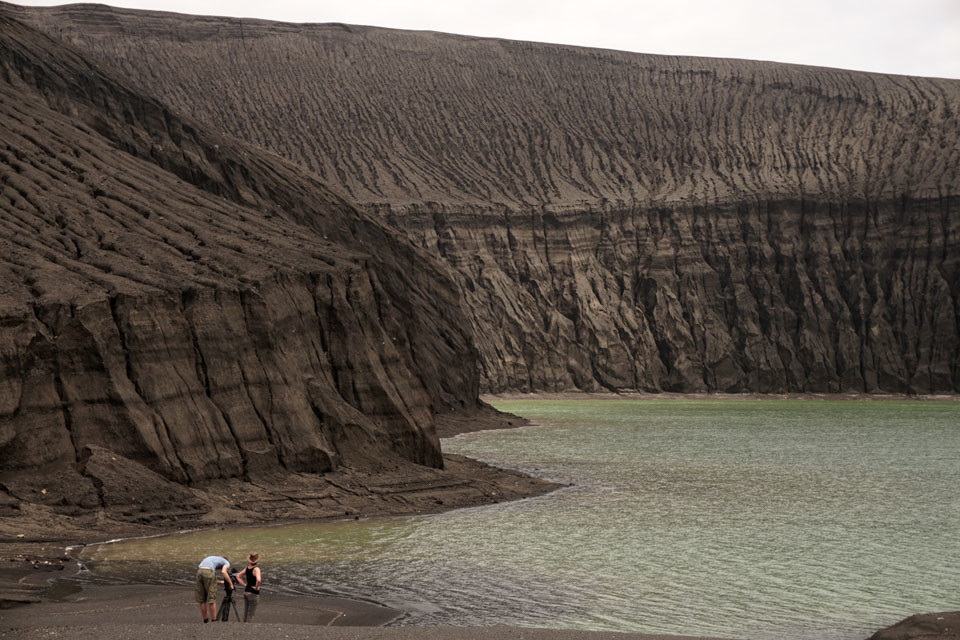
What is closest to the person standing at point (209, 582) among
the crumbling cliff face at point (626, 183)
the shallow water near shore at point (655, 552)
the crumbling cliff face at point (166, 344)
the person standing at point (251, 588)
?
the person standing at point (251, 588)

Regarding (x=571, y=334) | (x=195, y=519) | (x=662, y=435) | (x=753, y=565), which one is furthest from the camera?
(x=571, y=334)

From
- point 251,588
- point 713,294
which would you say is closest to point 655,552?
point 251,588

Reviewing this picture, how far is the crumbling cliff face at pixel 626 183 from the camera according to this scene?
125688mm

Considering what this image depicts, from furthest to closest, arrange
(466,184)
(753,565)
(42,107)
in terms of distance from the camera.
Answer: (466,184) → (42,107) → (753,565)

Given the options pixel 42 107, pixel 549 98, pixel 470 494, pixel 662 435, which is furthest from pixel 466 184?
pixel 470 494

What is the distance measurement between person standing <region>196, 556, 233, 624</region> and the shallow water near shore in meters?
3.30

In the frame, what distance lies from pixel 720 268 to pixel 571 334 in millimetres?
18437

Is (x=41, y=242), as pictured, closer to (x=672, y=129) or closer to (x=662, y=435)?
(x=662, y=435)

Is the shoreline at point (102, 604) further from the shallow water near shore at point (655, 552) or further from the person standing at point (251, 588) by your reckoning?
the shallow water near shore at point (655, 552)

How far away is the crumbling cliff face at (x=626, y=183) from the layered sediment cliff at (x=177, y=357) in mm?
70106

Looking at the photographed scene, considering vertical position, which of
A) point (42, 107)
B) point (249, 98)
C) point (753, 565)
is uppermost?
point (249, 98)

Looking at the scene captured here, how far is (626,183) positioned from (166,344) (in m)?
113

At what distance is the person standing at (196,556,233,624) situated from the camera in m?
19.9

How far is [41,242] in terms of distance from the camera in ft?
126
